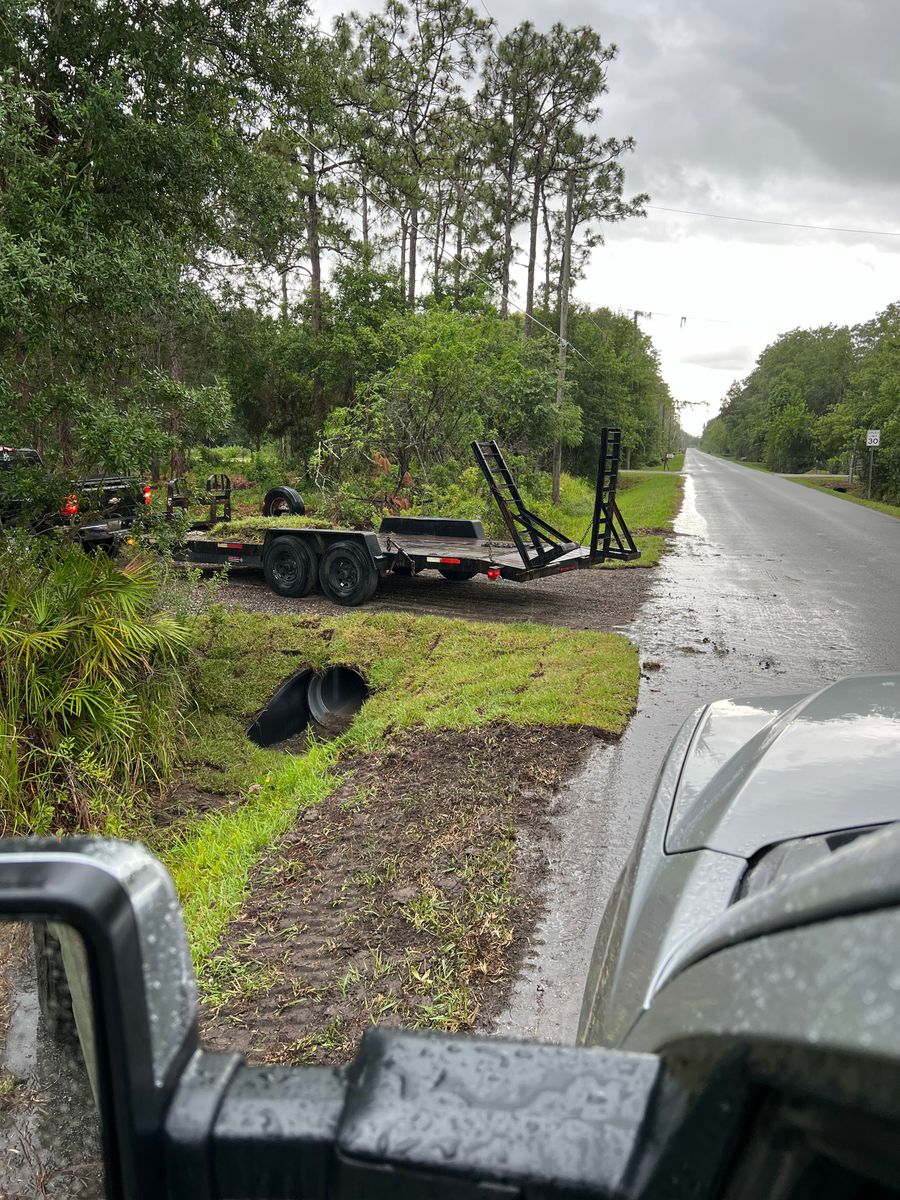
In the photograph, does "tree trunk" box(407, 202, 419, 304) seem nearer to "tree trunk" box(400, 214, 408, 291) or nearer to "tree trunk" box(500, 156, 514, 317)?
"tree trunk" box(400, 214, 408, 291)

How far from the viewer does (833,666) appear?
7902 millimetres

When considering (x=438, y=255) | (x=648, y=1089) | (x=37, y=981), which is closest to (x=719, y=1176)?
(x=648, y=1089)

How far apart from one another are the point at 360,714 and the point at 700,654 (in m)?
3.42

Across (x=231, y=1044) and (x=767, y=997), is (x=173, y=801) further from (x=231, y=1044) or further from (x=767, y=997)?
(x=767, y=997)

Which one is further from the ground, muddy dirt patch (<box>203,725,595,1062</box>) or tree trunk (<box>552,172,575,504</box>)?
A: tree trunk (<box>552,172,575,504</box>)

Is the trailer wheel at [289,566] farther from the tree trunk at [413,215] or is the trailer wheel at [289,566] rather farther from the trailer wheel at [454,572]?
the tree trunk at [413,215]

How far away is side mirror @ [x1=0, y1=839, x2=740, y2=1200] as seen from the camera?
665 millimetres

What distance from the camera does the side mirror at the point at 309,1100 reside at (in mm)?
665

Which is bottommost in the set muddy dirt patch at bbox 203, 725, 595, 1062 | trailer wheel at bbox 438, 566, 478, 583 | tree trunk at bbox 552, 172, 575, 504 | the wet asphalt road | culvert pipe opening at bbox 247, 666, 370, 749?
culvert pipe opening at bbox 247, 666, 370, 749

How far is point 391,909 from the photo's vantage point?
3.94 metres

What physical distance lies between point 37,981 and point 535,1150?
0.76 metres

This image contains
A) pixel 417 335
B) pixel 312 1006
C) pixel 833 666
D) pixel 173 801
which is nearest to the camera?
pixel 312 1006

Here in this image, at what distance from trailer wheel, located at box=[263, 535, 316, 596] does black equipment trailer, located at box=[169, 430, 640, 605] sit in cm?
1

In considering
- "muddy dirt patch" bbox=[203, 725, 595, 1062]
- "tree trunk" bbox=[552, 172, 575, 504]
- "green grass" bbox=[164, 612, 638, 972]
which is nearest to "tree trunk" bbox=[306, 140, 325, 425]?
"tree trunk" bbox=[552, 172, 575, 504]
